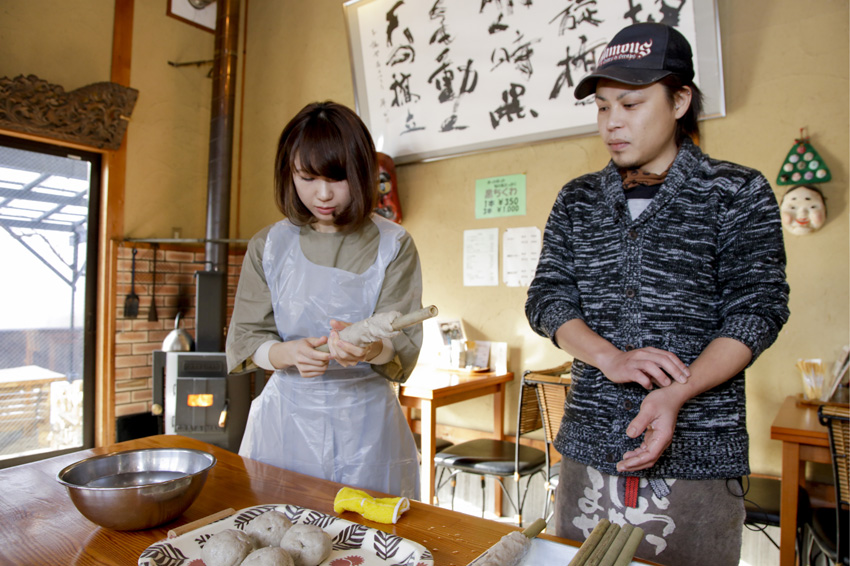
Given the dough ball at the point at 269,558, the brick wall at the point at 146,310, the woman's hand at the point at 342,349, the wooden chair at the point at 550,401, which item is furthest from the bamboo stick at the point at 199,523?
the brick wall at the point at 146,310

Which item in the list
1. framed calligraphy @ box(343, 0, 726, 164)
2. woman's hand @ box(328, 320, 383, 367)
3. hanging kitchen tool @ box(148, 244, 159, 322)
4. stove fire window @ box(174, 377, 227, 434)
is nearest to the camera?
woman's hand @ box(328, 320, 383, 367)

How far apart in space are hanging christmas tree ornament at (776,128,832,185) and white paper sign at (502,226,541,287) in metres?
1.11

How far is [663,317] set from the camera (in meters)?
0.98

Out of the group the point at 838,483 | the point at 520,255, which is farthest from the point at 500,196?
the point at 838,483

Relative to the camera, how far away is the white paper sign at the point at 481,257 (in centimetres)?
312

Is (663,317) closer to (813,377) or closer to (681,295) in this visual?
(681,295)

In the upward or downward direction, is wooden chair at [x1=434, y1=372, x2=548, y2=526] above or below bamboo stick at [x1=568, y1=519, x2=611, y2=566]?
below

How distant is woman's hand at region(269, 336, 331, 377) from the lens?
112cm

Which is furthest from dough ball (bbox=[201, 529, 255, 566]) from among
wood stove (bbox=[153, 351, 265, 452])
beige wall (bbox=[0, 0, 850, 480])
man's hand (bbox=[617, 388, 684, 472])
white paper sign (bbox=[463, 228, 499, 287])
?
wood stove (bbox=[153, 351, 265, 452])

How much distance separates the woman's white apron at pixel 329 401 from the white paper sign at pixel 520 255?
172cm

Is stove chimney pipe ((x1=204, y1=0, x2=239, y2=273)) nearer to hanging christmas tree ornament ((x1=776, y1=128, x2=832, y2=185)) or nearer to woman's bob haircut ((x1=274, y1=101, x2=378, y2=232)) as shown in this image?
woman's bob haircut ((x1=274, y1=101, x2=378, y2=232))

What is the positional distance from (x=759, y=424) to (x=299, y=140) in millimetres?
2213

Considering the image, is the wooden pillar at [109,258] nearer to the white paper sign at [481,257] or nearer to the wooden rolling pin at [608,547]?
→ the white paper sign at [481,257]

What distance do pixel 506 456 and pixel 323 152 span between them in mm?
1748
